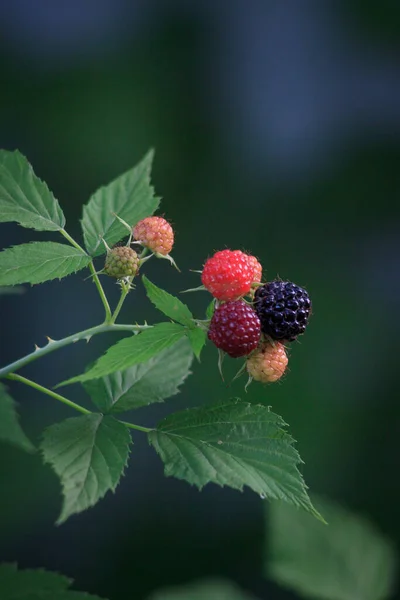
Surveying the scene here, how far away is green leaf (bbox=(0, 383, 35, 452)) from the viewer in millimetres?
743

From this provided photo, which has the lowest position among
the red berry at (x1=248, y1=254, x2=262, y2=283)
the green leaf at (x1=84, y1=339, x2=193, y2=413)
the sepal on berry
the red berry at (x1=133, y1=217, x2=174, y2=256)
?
the green leaf at (x1=84, y1=339, x2=193, y2=413)

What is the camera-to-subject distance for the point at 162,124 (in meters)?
3.68

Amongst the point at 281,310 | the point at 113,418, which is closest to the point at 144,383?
the point at 113,418

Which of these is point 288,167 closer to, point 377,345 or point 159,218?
point 377,345

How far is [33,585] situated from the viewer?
836 millimetres

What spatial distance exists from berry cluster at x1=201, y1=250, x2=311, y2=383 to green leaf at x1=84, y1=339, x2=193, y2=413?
17 centimetres

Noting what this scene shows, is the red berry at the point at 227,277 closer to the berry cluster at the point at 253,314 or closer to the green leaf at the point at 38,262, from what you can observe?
the berry cluster at the point at 253,314

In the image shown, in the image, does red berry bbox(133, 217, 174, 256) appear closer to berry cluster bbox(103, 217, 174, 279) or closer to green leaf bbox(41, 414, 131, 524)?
berry cluster bbox(103, 217, 174, 279)

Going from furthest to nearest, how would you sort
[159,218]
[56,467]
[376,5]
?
[376,5] < [159,218] < [56,467]

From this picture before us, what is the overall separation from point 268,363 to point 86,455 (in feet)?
0.78

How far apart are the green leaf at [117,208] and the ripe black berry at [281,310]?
0.19m

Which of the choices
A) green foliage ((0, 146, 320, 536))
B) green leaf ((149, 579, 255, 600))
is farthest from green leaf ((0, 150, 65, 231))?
green leaf ((149, 579, 255, 600))

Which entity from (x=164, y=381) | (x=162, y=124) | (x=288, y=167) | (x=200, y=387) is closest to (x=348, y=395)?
(x=200, y=387)

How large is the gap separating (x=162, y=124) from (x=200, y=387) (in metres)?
1.26
